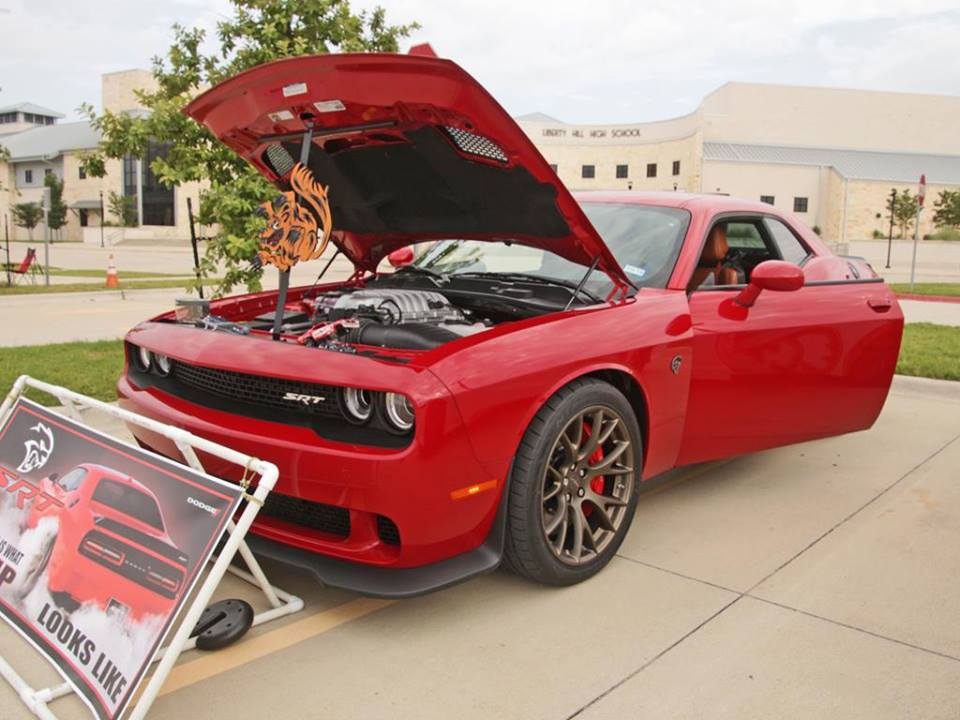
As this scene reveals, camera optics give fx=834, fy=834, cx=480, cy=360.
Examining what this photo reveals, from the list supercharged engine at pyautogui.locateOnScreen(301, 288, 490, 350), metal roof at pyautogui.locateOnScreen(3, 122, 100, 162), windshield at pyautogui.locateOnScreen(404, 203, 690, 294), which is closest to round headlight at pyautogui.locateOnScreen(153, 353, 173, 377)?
supercharged engine at pyautogui.locateOnScreen(301, 288, 490, 350)

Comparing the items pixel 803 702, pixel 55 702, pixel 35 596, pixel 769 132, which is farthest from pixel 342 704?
pixel 769 132

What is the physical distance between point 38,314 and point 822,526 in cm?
1130

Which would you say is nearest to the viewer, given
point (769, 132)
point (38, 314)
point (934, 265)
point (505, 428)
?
point (505, 428)

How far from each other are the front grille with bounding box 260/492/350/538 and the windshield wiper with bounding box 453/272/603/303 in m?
1.31

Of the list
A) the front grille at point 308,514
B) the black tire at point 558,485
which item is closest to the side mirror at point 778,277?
the black tire at point 558,485

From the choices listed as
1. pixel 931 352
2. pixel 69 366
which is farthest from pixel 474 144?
pixel 931 352

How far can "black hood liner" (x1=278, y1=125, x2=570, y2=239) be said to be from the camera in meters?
3.34

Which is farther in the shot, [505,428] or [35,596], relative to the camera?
[505,428]

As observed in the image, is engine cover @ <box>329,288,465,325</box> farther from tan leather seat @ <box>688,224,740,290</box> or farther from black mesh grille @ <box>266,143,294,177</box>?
tan leather seat @ <box>688,224,740,290</box>

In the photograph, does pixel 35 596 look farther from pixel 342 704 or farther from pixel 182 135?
pixel 182 135

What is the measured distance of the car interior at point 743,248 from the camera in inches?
163

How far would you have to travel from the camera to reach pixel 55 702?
241cm

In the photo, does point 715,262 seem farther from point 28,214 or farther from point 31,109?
point 31,109

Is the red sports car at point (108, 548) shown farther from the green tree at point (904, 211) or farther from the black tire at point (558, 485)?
the green tree at point (904, 211)
